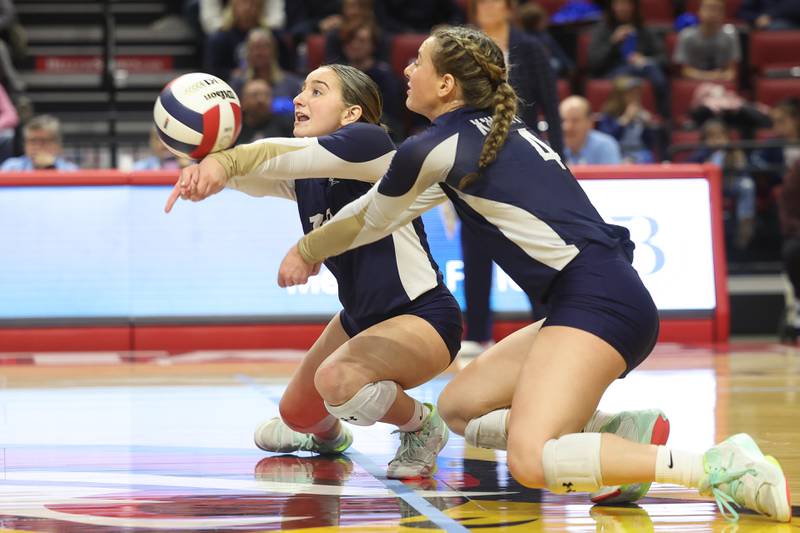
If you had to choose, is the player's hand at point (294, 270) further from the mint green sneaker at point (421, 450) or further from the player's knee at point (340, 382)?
the mint green sneaker at point (421, 450)

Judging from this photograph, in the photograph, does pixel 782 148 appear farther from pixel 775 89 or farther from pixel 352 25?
pixel 352 25

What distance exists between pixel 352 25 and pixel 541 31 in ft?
5.61

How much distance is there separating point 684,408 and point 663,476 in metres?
2.30

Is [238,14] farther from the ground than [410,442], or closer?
farther from the ground

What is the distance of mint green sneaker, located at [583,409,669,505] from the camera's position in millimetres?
3566

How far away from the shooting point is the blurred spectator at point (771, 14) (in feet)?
43.2

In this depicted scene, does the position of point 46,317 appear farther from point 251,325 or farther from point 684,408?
point 684,408

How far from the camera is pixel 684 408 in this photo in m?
5.52

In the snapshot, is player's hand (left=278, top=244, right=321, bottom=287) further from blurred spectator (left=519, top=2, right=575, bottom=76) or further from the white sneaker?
blurred spectator (left=519, top=2, right=575, bottom=76)

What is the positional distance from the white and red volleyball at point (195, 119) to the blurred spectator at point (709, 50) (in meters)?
9.08

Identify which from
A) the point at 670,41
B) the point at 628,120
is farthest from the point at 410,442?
the point at 670,41

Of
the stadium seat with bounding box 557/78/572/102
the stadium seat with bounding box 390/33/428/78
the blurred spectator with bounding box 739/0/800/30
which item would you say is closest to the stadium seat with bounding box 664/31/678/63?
the blurred spectator with bounding box 739/0/800/30

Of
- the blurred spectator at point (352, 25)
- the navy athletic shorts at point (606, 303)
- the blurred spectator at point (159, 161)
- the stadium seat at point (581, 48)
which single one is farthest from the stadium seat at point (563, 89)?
the navy athletic shorts at point (606, 303)

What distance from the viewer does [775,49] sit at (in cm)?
1288
